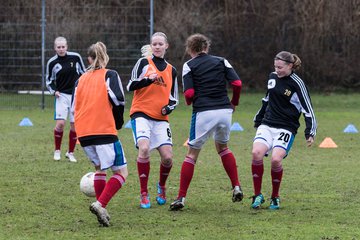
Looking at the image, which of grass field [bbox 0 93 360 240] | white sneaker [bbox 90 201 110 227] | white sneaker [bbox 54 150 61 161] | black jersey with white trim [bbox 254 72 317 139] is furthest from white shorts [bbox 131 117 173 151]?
white sneaker [bbox 54 150 61 161]

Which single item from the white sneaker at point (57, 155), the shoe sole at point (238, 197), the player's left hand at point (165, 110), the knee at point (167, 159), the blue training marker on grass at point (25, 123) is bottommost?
the blue training marker on grass at point (25, 123)

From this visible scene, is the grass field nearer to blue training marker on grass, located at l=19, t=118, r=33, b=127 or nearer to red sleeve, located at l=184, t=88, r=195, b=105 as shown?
red sleeve, located at l=184, t=88, r=195, b=105

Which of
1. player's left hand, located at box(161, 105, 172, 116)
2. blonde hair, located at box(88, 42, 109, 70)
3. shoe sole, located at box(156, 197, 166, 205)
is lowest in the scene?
shoe sole, located at box(156, 197, 166, 205)

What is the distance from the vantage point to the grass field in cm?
765

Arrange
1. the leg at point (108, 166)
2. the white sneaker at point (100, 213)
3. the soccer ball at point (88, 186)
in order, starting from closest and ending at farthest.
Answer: the white sneaker at point (100, 213) < the leg at point (108, 166) < the soccer ball at point (88, 186)

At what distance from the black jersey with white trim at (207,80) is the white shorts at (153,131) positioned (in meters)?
0.47

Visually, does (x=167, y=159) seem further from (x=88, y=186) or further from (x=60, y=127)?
(x=60, y=127)

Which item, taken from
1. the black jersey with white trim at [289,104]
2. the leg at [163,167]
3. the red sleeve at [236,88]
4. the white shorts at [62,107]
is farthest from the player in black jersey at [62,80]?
the black jersey with white trim at [289,104]

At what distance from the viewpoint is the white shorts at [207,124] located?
29.4 feet

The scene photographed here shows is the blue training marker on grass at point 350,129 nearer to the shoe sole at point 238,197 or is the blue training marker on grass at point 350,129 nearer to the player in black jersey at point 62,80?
the player in black jersey at point 62,80

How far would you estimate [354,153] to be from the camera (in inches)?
568

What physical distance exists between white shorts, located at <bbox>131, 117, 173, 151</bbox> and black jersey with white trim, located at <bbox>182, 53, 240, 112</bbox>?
18.4 inches

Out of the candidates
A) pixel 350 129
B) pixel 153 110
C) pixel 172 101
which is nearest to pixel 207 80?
pixel 172 101

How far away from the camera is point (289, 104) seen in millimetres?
9070
